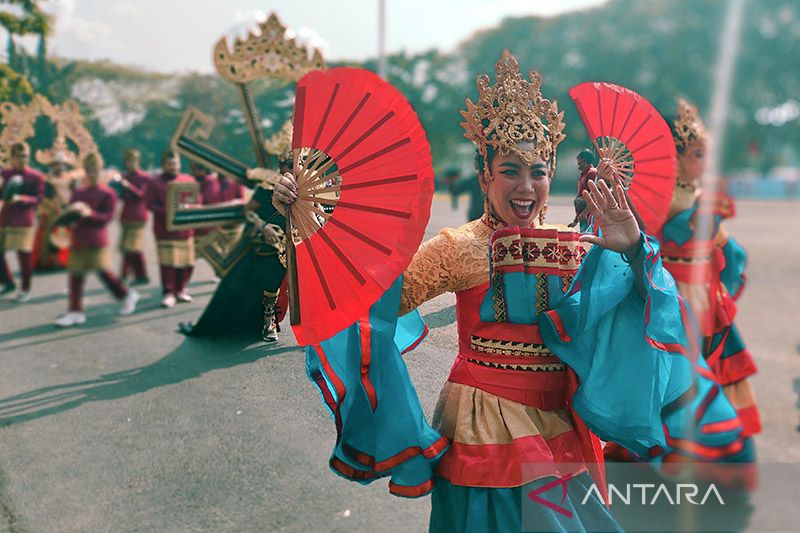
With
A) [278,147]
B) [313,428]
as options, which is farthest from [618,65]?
[313,428]

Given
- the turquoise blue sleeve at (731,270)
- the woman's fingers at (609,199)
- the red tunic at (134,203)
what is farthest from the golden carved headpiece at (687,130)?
the red tunic at (134,203)

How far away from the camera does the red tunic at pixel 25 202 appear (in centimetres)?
801

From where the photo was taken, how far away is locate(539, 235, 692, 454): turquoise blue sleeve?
199cm

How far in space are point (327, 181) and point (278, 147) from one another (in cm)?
262

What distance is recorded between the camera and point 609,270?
200cm

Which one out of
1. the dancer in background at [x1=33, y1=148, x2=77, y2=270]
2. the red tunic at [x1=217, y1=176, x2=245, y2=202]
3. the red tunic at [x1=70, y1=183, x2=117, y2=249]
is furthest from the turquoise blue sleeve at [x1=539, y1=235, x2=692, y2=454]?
the red tunic at [x1=70, y1=183, x2=117, y2=249]

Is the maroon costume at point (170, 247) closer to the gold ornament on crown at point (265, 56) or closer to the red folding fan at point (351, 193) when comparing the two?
the gold ornament on crown at point (265, 56)

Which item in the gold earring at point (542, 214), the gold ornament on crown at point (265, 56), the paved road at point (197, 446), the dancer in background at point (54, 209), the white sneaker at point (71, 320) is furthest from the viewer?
the dancer in background at point (54, 209)

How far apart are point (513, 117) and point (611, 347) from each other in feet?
2.52

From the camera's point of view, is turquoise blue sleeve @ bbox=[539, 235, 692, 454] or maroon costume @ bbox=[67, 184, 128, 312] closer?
turquoise blue sleeve @ bbox=[539, 235, 692, 454]

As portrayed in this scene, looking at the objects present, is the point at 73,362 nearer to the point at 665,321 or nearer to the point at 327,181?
the point at 327,181

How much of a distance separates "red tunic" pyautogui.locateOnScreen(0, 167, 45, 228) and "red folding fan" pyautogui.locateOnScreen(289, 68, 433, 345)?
24.7 ft

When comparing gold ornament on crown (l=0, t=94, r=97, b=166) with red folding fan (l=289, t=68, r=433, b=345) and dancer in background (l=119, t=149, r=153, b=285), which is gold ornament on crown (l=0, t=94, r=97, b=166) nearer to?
dancer in background (l=119, t=149, r=153, b=285)

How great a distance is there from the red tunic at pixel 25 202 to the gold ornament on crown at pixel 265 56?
5.43 m
